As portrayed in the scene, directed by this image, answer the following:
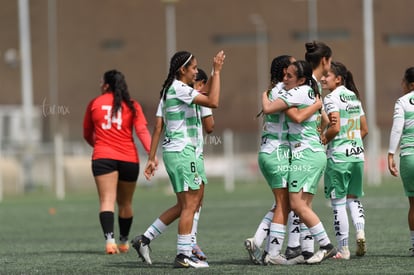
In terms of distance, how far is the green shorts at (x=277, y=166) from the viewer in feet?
34.9

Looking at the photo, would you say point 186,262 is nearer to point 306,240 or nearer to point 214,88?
point 306,240

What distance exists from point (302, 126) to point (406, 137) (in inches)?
61.3

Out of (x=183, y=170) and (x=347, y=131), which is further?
(x=347, y=131)

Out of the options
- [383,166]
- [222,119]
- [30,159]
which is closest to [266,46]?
[222,119]

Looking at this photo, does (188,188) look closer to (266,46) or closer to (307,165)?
(307,165)

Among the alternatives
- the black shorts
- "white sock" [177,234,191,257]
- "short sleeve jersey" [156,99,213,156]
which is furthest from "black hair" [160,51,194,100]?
the black shorts

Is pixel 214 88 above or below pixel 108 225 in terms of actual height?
above

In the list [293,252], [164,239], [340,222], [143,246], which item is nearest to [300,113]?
[293,252]

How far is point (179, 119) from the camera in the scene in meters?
10.8

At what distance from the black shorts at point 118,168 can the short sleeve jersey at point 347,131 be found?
2747mm

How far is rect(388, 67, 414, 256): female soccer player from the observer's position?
11570 mm

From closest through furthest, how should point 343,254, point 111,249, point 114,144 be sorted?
point 343,254 → point 111,249 → point 114,144

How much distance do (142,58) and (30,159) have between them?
1216 inches

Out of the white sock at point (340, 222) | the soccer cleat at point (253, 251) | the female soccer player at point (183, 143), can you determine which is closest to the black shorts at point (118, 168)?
the female soccer player at point (183, 143)
